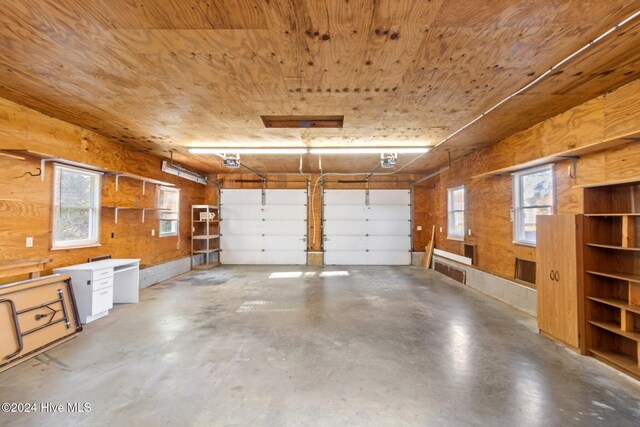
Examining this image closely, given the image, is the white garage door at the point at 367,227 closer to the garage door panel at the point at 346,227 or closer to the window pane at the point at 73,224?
the garage door panel at the point at 346,227

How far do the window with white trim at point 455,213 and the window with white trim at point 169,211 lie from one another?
23.6 feet

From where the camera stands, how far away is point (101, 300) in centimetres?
381

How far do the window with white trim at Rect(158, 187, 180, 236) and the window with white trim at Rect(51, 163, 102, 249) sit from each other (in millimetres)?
1741

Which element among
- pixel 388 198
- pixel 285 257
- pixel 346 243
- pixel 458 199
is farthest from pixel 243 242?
pixel 458 199

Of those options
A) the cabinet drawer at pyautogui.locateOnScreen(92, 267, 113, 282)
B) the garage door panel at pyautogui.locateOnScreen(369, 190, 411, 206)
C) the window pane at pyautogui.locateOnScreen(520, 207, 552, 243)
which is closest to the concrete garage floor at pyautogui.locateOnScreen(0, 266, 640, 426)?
the cabinet drawer at pyautogui.locateOnScreen(92, 267, 113, 282)

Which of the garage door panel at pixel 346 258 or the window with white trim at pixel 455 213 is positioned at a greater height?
the window with white trim at pixel 455 213

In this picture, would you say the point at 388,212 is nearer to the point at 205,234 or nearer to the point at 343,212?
the point at 343,212

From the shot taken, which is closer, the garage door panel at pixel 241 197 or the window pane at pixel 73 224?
the window pane at pixel 73 224

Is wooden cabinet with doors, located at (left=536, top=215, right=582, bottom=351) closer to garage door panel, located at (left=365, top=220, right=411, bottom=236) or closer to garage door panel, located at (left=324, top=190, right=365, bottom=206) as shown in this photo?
garage door panel, located at (left=365, top=220, right=411, bottom=236)

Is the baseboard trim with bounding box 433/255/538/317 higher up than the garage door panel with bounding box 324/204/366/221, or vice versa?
the garage door panel with bounding box 324/204/366/221

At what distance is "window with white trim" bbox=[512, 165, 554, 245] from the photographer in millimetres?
3897

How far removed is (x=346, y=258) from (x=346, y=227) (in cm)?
99

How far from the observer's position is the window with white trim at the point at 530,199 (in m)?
3.90

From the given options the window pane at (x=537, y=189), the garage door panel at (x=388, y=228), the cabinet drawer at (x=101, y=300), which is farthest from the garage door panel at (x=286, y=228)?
the window pane at (x=537, y=189)
